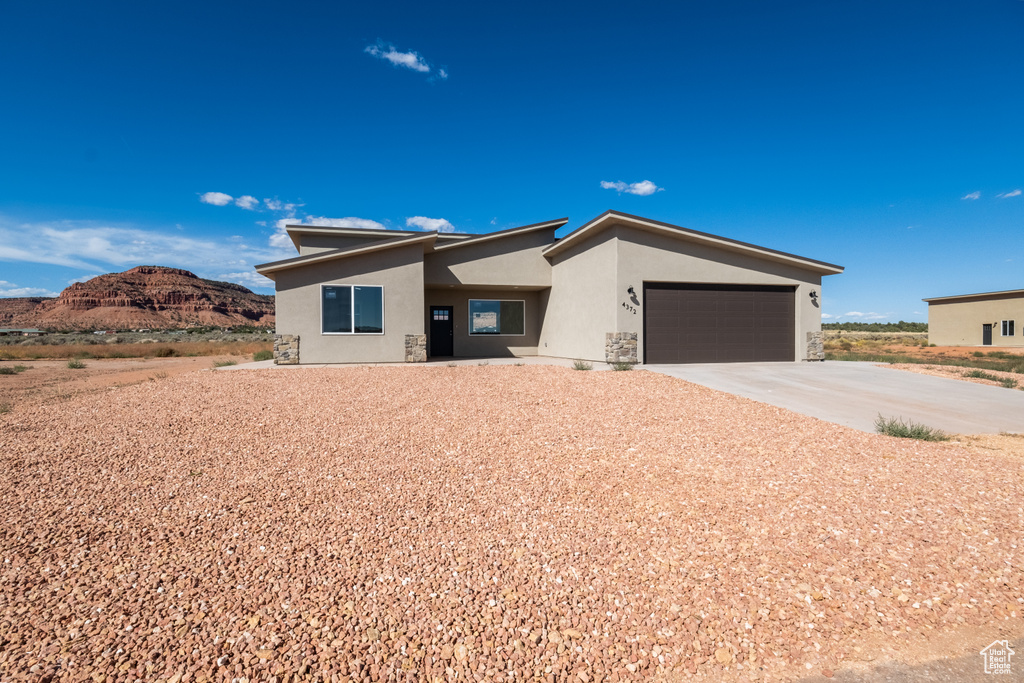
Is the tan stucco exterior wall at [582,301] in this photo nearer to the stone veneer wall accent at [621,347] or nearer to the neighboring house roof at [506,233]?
the stone veneer wall accent at [621,347]

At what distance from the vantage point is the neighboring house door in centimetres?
1752

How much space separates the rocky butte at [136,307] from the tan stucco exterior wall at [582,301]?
68363 millimetres

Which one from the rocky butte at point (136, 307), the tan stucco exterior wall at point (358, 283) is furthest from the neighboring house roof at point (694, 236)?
the rocky butte at point (136, 307)

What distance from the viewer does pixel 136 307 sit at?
72562mm

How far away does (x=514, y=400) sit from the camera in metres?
8.00

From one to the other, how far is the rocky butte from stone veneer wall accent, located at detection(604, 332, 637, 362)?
237 ft

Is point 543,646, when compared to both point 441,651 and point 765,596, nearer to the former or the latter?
point 441,651

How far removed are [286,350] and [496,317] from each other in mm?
7544

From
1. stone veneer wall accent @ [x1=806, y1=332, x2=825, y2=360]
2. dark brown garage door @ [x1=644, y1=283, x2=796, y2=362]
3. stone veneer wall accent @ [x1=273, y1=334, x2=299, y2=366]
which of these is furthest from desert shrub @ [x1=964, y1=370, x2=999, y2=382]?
stone veneer wall accent @ [x1=273, y1=334, x2=299, y2=366]

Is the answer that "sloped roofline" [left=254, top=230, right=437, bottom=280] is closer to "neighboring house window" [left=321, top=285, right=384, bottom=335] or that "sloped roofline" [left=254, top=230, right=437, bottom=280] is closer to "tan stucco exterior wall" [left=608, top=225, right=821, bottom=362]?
"neighboring house window" [left=321, top=285, right=384, bottom=335]

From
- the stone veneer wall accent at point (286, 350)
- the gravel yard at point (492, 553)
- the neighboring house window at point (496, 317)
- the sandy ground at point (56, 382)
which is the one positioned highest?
the neighboring house window at point (496, 317)

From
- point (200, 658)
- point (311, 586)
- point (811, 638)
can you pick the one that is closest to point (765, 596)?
point (811, 638)

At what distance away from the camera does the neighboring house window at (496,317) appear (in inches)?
700

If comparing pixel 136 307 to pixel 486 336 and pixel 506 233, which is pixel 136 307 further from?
pixel 506 233
